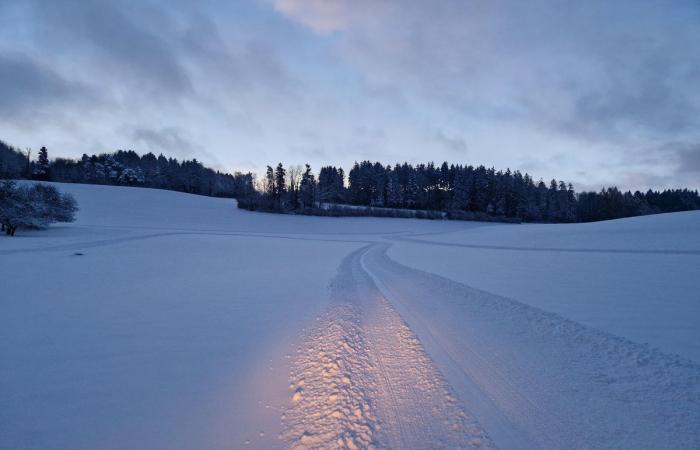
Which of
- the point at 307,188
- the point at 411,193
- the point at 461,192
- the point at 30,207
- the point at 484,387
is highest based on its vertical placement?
the point at 461,192

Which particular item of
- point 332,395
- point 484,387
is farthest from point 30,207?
point 484,387

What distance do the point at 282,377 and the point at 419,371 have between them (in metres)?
1.82

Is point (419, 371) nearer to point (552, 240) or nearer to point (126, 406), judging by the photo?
point (126, 406)

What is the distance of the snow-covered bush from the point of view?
1773 cm

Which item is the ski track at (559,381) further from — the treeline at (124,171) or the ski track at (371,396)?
the treeline at (124,171)

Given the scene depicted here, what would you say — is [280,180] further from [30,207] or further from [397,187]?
[30,207]

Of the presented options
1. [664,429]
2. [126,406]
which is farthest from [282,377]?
[664,429]

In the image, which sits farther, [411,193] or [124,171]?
[411,193]

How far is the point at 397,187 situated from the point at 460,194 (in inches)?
656

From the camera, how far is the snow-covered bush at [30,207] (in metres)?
17.7

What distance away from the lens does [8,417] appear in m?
2.73

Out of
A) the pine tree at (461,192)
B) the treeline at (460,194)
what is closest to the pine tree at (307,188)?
the treeline at (460,194)

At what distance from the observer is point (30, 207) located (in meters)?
18.8

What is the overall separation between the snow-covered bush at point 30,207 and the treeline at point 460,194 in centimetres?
3568
